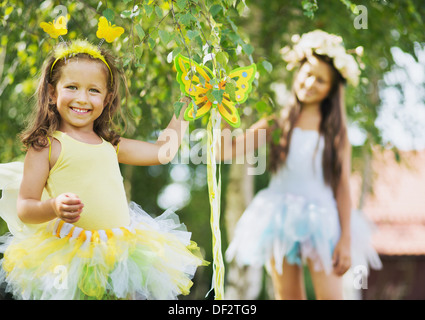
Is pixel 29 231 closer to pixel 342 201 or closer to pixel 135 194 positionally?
pixel 342 201

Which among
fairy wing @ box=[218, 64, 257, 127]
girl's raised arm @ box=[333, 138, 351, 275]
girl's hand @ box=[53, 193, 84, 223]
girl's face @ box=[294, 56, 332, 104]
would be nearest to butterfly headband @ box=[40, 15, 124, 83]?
fairy wing @ box=[218, 64, 257, 127]

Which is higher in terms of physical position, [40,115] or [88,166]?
[40,115]

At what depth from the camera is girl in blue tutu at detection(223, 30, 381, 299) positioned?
2434 mm

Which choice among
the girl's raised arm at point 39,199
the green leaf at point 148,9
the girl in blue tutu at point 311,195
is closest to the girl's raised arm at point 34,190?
the girl's raised arm at point 39,199

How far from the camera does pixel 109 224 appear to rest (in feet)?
5.34

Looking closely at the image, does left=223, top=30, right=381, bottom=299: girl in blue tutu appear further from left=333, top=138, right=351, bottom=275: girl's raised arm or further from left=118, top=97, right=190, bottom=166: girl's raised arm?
left=118, top=97, right=190, bottom=166: girl's raised arm

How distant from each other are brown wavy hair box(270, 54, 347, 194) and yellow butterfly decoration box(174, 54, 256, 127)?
2.92 feet

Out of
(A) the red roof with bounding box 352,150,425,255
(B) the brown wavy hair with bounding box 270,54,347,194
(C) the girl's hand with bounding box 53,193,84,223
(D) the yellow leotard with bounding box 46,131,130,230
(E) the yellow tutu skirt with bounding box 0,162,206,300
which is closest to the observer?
(C) the girl's hand with bounding box 53,193,84,223

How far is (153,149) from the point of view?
71.3 inches

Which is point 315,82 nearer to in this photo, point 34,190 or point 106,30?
point 106,30

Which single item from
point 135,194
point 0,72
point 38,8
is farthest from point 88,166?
point 135,194

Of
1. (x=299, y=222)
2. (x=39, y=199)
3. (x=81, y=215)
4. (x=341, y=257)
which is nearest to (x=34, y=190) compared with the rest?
(x=39, y=199)

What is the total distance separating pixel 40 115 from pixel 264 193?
138 centimetres
